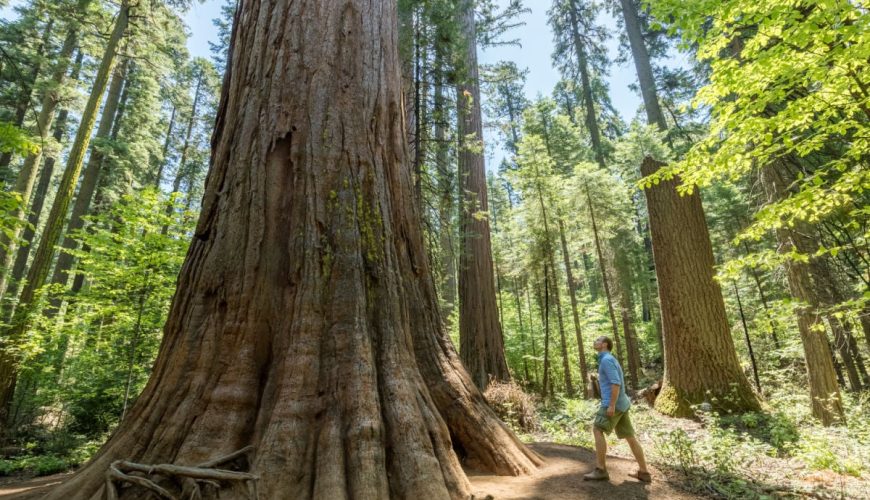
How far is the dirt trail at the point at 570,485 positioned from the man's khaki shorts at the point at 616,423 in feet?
1.05

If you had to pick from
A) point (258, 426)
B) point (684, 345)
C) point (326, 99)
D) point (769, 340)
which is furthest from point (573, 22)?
point (258, 426)

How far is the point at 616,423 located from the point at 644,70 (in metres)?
14.4

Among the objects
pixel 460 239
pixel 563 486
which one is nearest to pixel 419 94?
pixel 460 239

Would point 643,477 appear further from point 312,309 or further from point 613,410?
point 312,309

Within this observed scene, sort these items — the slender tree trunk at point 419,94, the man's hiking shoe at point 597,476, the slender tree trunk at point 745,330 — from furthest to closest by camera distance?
the slender tree trunk at point 745,330 → the slender tree trunk at point 419,94 → the man's hiking shoe at point 597,476

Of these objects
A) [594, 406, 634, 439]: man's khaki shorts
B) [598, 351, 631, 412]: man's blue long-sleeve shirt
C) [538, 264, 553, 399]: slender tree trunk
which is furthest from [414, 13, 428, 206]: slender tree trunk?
[538, 264, 553, 399]: slender tree trunk

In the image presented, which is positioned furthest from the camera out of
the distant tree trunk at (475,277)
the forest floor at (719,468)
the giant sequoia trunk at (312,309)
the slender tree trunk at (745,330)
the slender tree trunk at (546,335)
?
the slender tree trunk at (745,330)

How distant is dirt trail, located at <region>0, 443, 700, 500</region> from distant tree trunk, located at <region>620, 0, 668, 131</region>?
13.1 meters

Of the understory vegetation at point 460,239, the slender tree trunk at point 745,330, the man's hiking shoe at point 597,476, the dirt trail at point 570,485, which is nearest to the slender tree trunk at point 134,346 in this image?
the understory vegetation at point 460,239

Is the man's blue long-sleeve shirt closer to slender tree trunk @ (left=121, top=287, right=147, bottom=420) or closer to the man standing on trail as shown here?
the man standing on trail

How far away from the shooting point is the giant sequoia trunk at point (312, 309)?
8.20 ft

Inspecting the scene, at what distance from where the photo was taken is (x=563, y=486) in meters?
3.14

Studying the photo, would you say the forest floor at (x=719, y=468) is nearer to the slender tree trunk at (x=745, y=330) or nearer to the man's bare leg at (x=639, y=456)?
the man's bare leg at (x=639, y=456)

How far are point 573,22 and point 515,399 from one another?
25.5 metres
